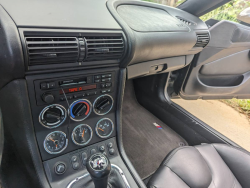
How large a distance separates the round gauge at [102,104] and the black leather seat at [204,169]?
1.47 feet

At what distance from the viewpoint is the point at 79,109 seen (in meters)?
0.93

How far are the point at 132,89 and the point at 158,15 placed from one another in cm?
108

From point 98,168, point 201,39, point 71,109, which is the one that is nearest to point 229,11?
point 201,39

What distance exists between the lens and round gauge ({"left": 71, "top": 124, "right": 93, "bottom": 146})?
98 centimetres

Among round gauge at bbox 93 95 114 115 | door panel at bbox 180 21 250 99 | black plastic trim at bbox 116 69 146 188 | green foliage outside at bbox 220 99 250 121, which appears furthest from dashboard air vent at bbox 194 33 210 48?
green foliage outside at bbox 220 99 250 121

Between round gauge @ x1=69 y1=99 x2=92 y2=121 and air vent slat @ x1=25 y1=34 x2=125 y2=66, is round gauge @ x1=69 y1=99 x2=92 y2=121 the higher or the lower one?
the lower one

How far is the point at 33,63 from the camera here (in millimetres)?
704

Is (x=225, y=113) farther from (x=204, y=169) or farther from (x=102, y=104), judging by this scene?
(x=102, y=104)

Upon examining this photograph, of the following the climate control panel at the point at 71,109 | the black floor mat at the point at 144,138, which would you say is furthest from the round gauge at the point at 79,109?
the black floor mat at the point at 144,138

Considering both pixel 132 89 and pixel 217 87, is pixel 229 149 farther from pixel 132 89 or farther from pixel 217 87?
pixel 132 89

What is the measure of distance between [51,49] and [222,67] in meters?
1.70

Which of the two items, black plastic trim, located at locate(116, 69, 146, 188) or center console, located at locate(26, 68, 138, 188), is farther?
black plastic trim, located at locate(116, 69, 146, 188)

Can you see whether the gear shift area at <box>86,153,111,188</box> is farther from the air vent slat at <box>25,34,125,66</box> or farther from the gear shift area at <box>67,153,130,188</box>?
the air vent slat at <box>25,34,125,66</box>

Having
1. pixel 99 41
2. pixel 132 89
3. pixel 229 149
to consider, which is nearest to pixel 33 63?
pixel 99 41
